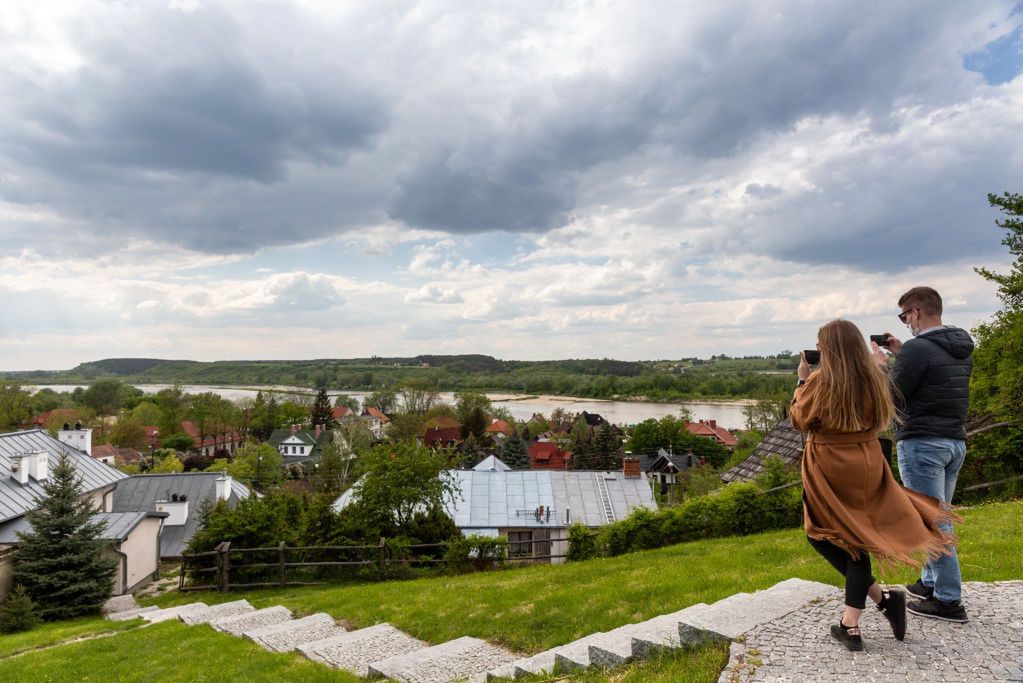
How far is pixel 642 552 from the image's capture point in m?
10.6

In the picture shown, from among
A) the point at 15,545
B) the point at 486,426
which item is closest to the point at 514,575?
the point at 15,545

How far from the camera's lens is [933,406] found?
148 inches

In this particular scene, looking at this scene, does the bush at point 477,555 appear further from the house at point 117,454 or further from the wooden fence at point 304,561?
the house at point 117,454

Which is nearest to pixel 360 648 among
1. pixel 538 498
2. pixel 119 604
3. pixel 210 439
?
pixel 119 604

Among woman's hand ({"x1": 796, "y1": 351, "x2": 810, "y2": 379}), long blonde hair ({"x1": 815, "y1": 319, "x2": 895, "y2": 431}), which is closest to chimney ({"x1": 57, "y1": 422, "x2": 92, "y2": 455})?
A: woman's hand ({"x1": 796, "y1": 351, "x2": 810, "y2": 379})

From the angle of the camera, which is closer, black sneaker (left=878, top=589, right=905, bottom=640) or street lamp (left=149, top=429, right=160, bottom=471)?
black sneaker (left=878, top=589, right=905, bottom=640)

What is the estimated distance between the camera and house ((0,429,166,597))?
16.7m

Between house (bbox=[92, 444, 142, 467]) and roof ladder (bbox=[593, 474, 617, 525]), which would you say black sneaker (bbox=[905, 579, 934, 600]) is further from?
house (bbox=[92, 444, 142, 467])

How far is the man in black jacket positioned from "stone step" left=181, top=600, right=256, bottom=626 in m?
9.63

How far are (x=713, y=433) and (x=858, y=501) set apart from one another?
189 ft

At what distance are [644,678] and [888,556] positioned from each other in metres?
1.61

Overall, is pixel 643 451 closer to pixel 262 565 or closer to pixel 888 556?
pixel 262 565

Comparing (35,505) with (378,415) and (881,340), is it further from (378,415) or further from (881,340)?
(378,415)

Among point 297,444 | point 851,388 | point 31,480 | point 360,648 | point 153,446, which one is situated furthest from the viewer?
point 153,446
